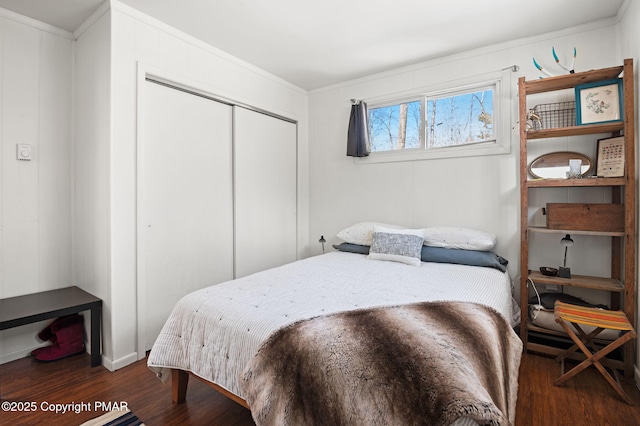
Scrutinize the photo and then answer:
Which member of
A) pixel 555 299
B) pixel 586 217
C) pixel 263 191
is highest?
pixel 263 191

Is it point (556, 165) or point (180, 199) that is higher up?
point (556, 165)

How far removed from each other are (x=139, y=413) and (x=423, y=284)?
1.79 meters

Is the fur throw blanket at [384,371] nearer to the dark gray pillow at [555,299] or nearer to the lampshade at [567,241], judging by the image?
the dark gray pillow at [555,299]

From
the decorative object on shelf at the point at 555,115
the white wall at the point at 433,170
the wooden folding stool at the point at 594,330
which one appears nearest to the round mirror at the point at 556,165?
the white wall at the point at 433,170

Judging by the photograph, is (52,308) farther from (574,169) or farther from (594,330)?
(574,169)

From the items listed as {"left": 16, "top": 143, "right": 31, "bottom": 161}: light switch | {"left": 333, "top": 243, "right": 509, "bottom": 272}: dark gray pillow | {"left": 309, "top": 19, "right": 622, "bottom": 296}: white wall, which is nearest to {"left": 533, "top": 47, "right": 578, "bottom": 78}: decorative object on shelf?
{"left": 309, "top": 19, "right": 622, "bottom": 296}: white wall

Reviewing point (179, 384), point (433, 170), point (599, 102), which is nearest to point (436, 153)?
point (433, 170)

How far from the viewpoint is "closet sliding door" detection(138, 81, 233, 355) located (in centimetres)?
249

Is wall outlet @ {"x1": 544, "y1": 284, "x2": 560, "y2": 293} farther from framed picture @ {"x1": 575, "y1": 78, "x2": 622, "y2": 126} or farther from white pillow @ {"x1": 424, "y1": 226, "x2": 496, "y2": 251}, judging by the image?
framed picture @ {"x1": 575, "y1": 78, "x2": 622, "y2": 126}

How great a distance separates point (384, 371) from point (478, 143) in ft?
8.47

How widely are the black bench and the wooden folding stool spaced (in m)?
3.06

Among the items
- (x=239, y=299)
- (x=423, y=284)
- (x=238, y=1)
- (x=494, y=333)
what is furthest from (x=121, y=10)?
(x=494, y=333)

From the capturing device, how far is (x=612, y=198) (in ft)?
Answer: 7.86

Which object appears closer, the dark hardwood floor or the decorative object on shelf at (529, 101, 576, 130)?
the dark hardwood floor
